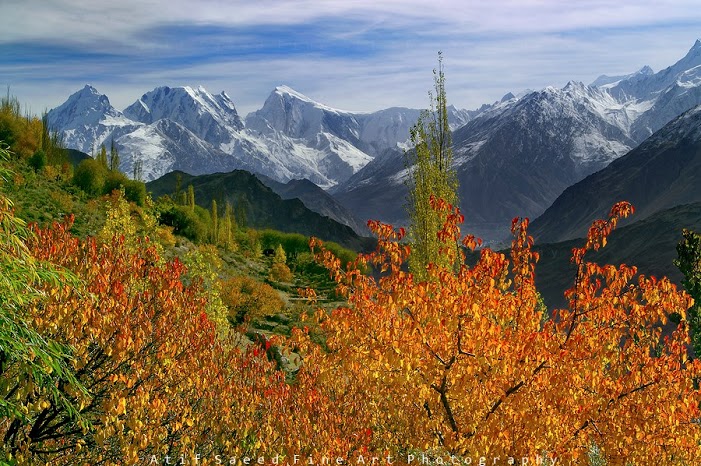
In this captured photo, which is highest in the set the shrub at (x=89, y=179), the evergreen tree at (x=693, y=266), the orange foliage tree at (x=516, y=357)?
the shrub at (x=89, y=179)

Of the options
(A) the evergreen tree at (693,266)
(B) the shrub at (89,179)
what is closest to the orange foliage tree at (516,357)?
(A) the evergreen tree at (693,266)

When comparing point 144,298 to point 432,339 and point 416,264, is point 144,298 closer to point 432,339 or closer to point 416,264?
point 432,339

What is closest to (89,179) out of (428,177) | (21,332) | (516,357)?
(428,177)

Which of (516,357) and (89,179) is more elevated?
(89,179)

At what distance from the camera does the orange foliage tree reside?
1197 cm

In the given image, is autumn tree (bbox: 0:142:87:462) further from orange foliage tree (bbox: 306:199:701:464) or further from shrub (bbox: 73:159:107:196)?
shrub (bbox: 73:159:107:196)

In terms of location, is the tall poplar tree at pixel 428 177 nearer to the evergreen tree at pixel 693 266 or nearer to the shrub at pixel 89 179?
the evergreen tree at pixel 693 266

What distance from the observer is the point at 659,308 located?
12.7 metres

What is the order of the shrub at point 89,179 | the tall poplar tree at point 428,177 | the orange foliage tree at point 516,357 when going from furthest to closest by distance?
the shrub at point 89,179, the tall poplar tree at point 428,177, the orange foliage tree at point 516,357

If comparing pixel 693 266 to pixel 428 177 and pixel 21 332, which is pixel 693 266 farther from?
pixel 21 332

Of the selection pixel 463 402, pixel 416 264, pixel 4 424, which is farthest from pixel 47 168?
pixel 463 402

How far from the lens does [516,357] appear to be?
12.2 m

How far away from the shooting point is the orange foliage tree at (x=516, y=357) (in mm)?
11969

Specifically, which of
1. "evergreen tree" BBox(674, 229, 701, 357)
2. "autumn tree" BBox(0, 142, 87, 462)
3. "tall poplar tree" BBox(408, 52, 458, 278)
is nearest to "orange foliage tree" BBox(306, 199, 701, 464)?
"autumn tree" BBox(0, 142, 87, 462)
